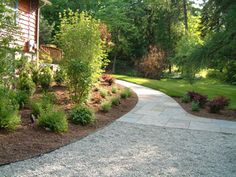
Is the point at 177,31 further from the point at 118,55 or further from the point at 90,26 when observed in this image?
the point at 90,26

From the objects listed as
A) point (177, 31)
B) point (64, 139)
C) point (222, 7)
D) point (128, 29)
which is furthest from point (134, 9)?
point (64, 139)

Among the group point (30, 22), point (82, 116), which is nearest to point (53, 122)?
point (82, 116)

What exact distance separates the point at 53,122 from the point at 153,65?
1672cm

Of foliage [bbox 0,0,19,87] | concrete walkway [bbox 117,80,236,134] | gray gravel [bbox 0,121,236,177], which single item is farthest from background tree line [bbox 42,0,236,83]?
foliage [bbox 0,0,19,87]

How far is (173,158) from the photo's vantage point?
4.70 m

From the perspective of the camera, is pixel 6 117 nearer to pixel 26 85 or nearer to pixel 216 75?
pixel 26 85

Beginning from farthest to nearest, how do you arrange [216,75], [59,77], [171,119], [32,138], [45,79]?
1. [216,75]
2. [59,77]
3. [45,79]
4. [171,119]
5. [32,138]

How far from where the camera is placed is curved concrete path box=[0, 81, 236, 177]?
13.2ft

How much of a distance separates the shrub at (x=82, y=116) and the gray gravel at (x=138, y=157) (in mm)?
461

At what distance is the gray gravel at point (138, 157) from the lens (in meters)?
4.02

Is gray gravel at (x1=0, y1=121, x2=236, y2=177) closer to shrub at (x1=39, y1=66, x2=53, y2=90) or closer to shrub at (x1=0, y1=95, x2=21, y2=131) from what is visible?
shrub at (x1=0, y1=95, x2=21, y2=131)

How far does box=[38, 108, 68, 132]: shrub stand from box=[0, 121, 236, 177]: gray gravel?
1.79 ft

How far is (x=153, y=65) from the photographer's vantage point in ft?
71.5

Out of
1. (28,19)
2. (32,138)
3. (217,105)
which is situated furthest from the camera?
(28,19)
